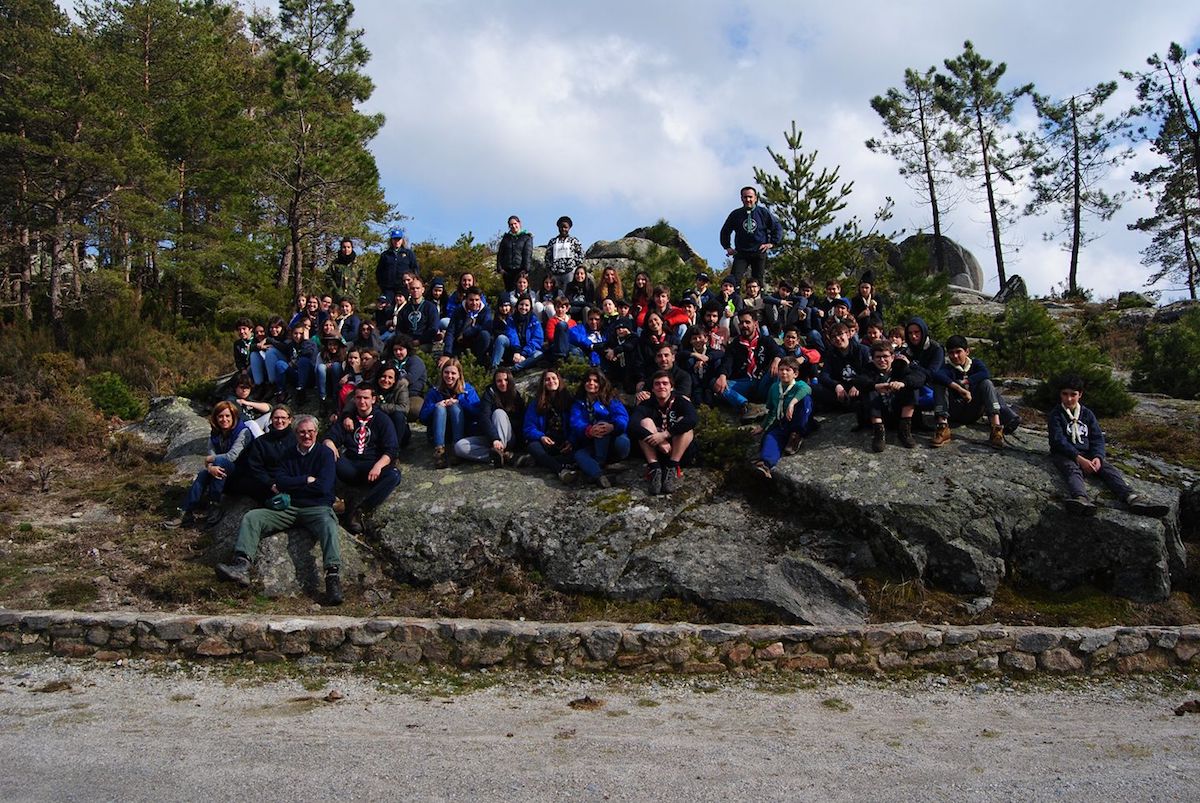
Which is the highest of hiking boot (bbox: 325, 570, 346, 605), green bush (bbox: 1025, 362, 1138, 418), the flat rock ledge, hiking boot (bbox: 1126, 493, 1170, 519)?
green bush (bbox: 1025, 362, 1138, 418)

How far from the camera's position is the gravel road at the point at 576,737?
15.7 ft

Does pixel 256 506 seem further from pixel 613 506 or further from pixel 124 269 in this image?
pixel 124 269

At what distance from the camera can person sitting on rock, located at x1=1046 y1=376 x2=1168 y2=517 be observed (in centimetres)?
776

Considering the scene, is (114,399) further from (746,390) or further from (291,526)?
(746,390)

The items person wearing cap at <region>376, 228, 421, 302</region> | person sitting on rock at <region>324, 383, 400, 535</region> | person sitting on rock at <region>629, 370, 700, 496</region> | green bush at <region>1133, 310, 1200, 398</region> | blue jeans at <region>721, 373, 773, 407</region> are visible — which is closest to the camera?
person sitting on rock at <region>629, 370, 700, 496</region>

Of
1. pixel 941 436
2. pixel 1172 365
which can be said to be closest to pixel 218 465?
pixel 941 436

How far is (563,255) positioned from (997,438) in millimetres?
8281

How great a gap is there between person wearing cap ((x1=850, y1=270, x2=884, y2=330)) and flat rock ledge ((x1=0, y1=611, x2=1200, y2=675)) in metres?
6.16

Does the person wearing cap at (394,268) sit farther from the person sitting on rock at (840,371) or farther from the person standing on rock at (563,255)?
the person sitting on rock at (840,371)

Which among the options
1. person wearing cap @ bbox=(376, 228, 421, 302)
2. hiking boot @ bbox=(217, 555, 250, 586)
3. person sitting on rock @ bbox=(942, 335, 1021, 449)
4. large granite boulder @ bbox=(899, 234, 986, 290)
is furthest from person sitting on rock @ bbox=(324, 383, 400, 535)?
large granite boulder @ bbox=(899, 234, 986, 290)

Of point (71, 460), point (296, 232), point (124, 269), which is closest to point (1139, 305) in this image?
point (296, 232)

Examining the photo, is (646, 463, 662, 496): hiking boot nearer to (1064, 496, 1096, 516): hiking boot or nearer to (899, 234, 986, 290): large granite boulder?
(1064, 496, 1096, 516): hiking boot

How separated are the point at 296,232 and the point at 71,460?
8.95 m

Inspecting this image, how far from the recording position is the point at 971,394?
905cm
